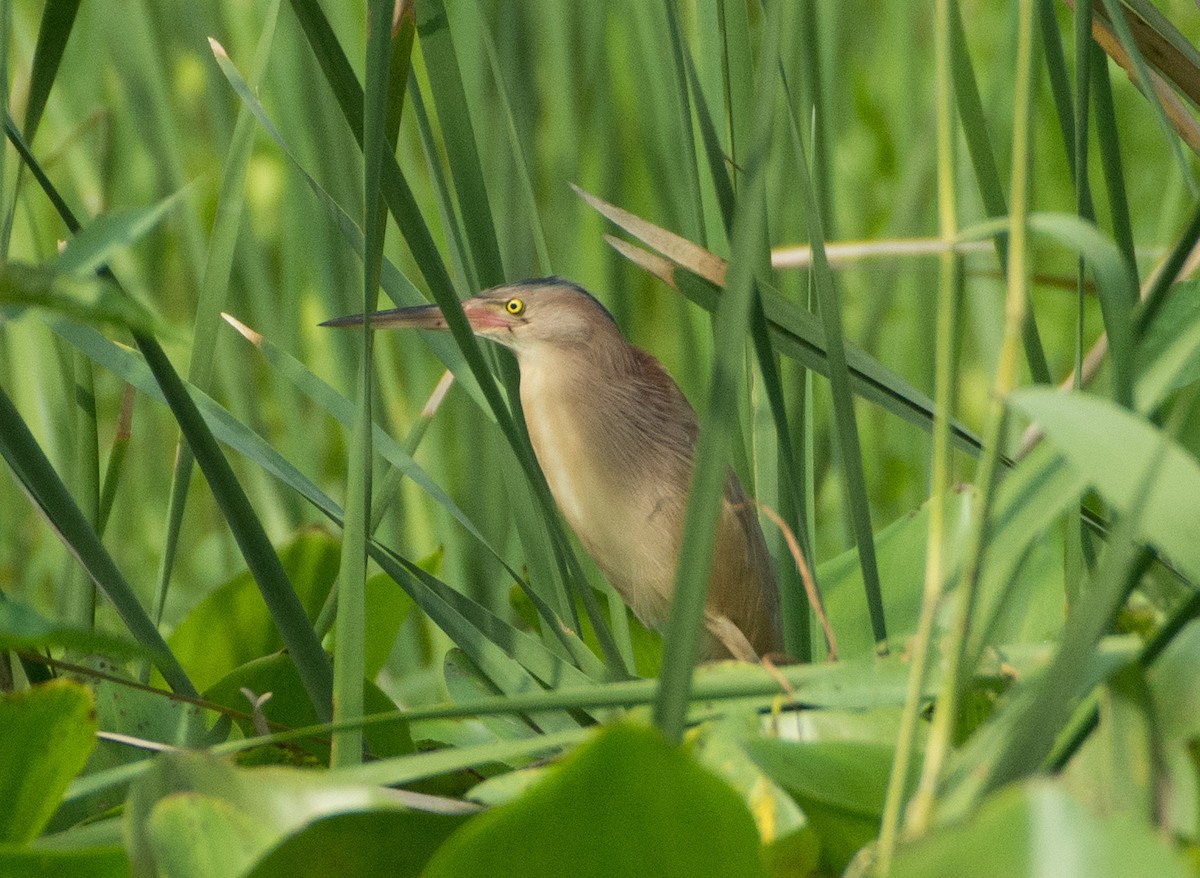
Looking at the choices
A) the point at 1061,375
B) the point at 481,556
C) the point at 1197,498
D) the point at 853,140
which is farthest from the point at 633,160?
the point at 1197,498

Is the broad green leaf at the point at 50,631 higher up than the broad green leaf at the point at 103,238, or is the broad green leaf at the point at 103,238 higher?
the broad green leaf at the point at 103,238

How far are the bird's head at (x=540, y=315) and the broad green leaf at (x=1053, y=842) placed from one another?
2.40ft

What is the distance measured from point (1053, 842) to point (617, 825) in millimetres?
96

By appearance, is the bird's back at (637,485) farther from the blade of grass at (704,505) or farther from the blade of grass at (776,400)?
the blade of grass at (704,505)

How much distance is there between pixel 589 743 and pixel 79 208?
1271mm

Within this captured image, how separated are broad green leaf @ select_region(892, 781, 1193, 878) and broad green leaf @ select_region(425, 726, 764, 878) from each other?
0.19ft

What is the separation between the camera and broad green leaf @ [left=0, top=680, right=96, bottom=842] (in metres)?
0.35

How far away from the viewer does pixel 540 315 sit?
3.20ft

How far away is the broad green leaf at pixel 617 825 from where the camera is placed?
0.26m

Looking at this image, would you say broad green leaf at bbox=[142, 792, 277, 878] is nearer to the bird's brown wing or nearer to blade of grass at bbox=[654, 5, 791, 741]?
blade of grass at bbox=[654, 5, 791, 741]

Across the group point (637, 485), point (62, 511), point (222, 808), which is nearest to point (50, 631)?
point (222, 808)

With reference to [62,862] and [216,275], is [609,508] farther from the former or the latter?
[62,862]

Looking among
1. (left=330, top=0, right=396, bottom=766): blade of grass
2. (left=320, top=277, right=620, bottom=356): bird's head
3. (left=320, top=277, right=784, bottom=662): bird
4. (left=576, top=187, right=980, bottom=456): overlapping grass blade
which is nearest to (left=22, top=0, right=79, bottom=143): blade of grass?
(left=330, top=0, right=396, bottom=766): blade of grass

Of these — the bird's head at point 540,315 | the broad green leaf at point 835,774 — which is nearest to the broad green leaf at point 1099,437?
the broad green leaf at point 835,774
